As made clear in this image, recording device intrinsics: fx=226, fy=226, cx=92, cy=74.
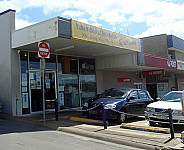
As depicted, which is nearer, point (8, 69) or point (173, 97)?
point (173, 97)

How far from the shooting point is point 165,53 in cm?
2481

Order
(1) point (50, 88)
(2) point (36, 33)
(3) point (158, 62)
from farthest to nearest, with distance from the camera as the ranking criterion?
(3) point (158, 62) < (1) point (50, 88) < (2) point (36, 33)

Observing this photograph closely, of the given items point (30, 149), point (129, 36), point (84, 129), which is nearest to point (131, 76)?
point (129, 36)

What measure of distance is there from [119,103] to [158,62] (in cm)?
763

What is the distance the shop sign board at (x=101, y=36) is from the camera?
33.2 ft

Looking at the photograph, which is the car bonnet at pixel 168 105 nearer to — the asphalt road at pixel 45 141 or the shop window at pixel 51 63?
the asphalt road at pixel 45 141

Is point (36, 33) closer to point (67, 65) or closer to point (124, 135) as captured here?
point (67, 65)

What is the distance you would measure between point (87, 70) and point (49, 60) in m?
3.33

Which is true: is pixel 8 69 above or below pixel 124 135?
above

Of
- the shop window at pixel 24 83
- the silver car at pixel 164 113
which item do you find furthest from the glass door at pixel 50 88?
the silver car at pixel 164 113

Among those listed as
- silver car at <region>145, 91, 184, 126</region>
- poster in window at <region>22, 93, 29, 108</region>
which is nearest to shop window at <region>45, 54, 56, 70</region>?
poster in window at <region>22, 93, 29, 108</region>

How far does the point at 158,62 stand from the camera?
16203 millimetres

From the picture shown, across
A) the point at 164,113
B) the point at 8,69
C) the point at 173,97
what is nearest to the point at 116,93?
the point at 173,97

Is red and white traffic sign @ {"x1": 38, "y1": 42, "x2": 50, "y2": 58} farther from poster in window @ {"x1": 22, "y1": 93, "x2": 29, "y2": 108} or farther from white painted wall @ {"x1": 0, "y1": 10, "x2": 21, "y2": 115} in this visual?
poster in window @ {"x1": 22, "y1": 93, "x2": 29, "y2": 108}
